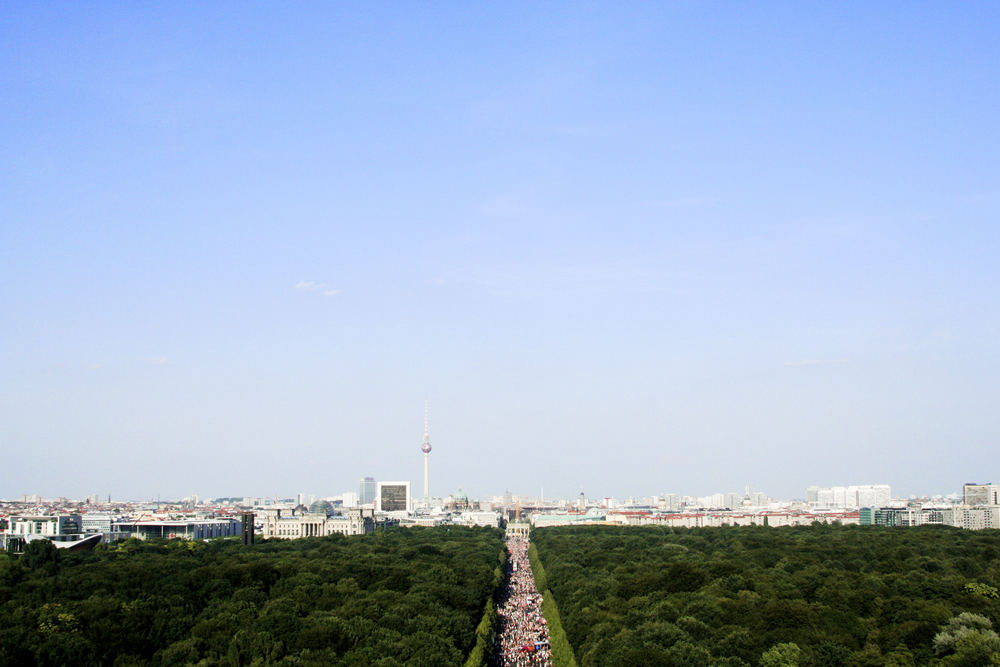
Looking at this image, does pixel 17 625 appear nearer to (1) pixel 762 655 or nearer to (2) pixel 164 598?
(2) pixel 164 598

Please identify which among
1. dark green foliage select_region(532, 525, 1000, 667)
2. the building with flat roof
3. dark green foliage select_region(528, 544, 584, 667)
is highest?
dark green foliage select_region(532, 525, 1000, 667)

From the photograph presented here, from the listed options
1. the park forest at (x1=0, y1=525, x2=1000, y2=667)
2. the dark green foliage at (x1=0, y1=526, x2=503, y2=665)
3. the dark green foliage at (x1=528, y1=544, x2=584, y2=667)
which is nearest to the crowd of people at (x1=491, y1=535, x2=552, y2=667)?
the dark green foliage at (x1=528, y1=544, x2=584, y2=667)

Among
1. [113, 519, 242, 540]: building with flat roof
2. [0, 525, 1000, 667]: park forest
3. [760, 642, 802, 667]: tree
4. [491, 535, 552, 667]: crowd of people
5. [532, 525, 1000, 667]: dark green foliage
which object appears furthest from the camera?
[113, 519, 242, 540]: building with flat roof

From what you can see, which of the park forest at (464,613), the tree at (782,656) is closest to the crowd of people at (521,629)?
the park forest at (464,613)

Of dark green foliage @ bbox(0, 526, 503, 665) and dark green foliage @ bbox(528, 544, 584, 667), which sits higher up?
dark green foliage @ bbox(0, 526, 503, 665)

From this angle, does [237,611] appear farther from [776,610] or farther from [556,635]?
[776,610]

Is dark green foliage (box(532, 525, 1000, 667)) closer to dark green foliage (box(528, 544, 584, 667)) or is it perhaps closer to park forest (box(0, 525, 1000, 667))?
park forest (box(0, 525, 1000, 667))

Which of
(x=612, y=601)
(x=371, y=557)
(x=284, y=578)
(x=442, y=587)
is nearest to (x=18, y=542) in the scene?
(x=371, y=557)
